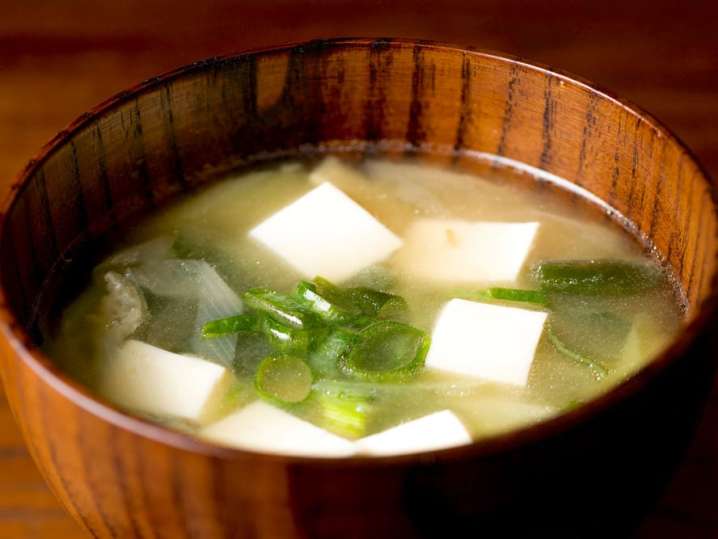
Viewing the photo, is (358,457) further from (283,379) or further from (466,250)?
(466,250)

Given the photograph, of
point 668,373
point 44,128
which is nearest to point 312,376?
point 668,373

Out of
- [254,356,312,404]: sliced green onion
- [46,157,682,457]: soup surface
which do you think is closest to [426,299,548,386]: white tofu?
[46,157,682,457]: soup surface

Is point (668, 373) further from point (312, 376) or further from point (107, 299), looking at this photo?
point (107, 299)

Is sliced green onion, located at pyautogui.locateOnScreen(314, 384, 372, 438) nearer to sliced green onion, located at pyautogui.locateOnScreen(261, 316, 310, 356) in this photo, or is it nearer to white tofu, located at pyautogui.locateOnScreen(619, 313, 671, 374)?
sliced green onion, located at pyautogui.locateOnScreen(261, 316, 310, 356)

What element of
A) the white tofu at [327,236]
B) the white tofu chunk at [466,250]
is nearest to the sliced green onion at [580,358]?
the white tofu chunk at [466,250]

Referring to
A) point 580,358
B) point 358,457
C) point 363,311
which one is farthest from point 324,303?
point 358,457

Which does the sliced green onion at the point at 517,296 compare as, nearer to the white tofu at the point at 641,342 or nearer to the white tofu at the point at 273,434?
the white tofu at the point at 641,342
